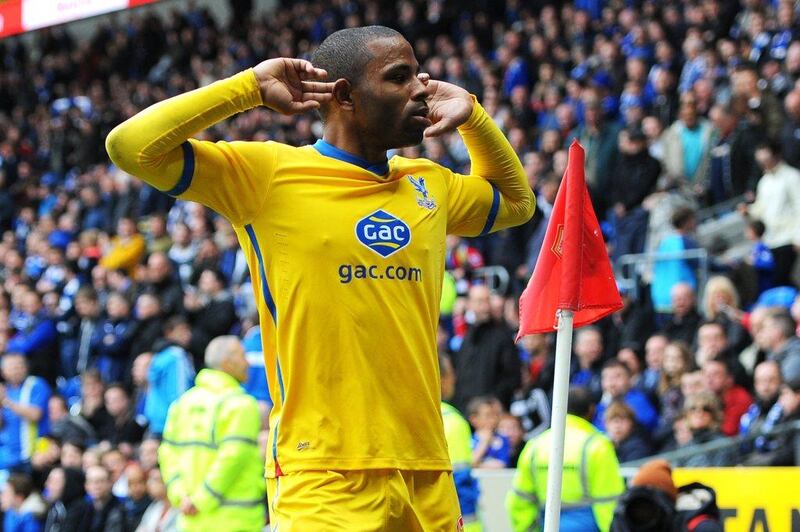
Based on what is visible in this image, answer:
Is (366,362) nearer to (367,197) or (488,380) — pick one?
(367,197)

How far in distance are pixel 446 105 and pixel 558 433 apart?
1157 millimetres

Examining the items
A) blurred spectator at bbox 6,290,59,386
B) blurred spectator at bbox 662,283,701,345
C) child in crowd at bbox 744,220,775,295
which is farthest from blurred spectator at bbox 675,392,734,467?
blurred spectator at bbox 6,290,59,386

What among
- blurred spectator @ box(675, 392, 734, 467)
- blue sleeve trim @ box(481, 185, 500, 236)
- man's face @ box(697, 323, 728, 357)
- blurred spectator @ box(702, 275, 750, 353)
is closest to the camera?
blue sleeve trim @ box(481, 185, 500, 236)

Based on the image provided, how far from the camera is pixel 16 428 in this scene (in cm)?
Result: 1571

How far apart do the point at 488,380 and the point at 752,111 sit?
3.50 meters

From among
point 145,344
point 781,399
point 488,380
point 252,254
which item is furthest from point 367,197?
point 145,344

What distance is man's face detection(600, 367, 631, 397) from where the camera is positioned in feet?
35.0

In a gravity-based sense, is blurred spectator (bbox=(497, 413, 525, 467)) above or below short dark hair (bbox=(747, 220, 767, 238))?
below

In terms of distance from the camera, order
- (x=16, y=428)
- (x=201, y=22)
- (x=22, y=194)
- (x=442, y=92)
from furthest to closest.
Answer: (x=201, y=22) → (x=22, y=194) → (x=16, y=428) → (x=442, y=92)

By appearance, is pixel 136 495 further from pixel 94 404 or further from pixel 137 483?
pixel 94 404

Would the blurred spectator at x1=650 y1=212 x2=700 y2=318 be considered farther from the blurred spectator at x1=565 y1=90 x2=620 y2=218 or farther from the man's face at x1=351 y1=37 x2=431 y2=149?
the man's face at x1=351 y1=37 x2=431 y2=149

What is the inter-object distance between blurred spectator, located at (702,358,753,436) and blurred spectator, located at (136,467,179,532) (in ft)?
12.5

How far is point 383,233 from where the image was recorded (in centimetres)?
456

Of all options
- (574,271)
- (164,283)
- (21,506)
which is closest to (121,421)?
(21,506)
